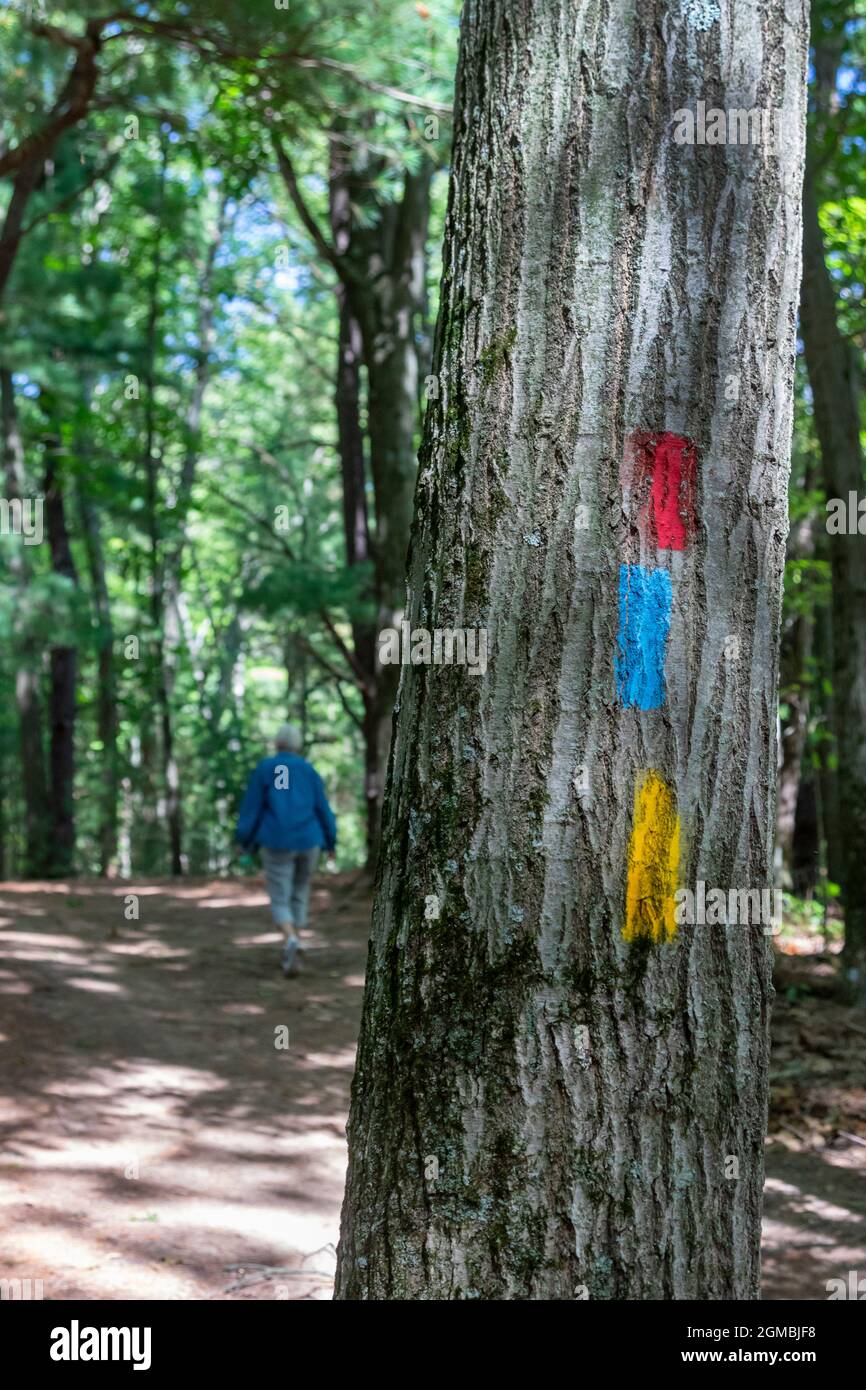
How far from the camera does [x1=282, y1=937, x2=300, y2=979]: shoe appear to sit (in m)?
10.2

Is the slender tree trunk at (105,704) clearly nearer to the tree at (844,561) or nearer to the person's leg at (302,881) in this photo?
the person's leg at (302,881)

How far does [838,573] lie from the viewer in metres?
9.59

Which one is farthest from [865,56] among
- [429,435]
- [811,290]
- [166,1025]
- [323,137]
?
[429,435]

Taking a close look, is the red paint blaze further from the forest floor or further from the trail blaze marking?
the forest floor

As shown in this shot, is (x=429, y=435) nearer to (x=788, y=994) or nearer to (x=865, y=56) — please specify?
(x=788, y=994)

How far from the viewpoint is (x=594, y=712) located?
7.31 ft

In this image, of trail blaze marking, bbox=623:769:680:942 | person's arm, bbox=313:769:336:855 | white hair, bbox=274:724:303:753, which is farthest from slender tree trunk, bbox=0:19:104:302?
trail blaze marking, bbox=623:769:680:942

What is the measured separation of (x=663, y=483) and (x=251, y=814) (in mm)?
8001

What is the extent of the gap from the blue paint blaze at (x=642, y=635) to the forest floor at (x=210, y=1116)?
3164mm

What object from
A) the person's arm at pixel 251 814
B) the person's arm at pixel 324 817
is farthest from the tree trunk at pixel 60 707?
the person's arm at pixel 324 817

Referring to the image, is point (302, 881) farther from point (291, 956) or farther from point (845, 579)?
point (845, 579)

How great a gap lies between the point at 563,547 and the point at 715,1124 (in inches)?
41.5

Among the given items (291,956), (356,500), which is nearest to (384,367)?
(356,500)
